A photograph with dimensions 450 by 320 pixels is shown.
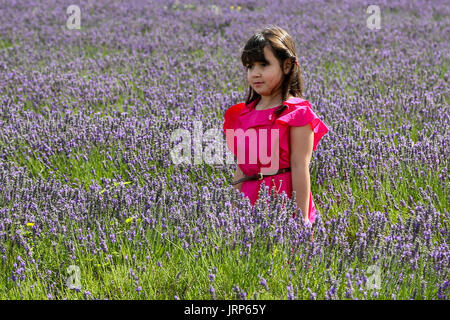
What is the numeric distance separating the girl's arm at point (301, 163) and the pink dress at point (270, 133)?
5 cm

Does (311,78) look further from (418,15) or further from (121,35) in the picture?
(418,15)

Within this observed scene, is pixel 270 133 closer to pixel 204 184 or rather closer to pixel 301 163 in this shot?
pixel 301 163

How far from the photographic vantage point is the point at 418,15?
10453 millimetres

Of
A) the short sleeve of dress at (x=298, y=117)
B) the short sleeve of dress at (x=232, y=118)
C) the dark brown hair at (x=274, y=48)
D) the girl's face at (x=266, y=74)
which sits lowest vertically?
the short sleeve of dress at (x=232, y=118)

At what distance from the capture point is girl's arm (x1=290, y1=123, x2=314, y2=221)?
3041 millimetres

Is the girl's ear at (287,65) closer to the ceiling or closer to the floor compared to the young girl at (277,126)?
closer to the ceiling

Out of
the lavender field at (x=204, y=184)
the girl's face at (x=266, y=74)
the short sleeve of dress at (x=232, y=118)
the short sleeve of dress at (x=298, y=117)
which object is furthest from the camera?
the short sleeve of dress at (x=232, y=118)

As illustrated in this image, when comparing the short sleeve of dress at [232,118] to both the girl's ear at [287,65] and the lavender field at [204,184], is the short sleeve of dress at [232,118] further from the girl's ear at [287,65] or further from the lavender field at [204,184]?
the girl's ear at [287,65]

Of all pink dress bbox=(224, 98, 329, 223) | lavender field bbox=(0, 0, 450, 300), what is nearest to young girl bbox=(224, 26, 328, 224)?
pink dress bbox=(224, 98, 329, 223)

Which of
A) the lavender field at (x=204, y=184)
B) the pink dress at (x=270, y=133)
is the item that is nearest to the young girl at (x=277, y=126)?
the pink dress at (x=270, y=133)

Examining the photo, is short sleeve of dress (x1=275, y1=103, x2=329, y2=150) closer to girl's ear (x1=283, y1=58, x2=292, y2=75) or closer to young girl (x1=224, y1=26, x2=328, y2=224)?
young girl (x1=224, y1=26, x2=328, y2=224)

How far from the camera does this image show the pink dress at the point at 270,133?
3016 mm
